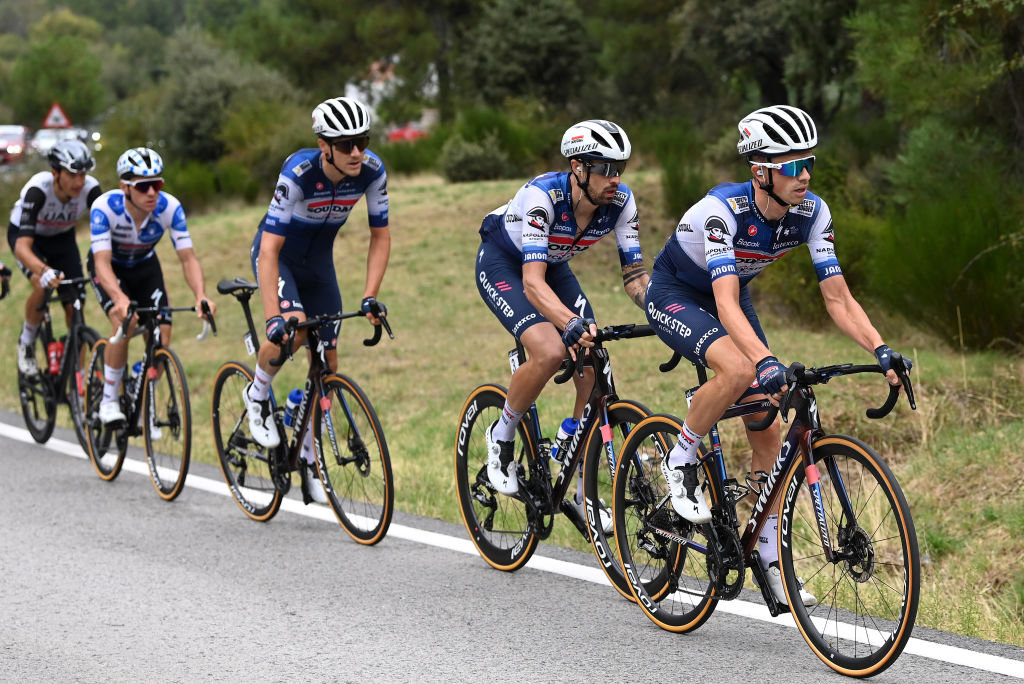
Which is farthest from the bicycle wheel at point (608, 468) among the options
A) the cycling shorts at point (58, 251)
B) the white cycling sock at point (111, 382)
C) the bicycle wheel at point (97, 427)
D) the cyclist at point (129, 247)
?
the cycling shorts at point (58, 251)

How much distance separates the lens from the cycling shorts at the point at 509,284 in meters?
6.18

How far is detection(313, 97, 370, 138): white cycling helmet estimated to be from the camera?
22.6 feet

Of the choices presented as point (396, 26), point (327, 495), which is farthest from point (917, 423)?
point (396, 26)

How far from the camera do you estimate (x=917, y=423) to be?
30.5 feet

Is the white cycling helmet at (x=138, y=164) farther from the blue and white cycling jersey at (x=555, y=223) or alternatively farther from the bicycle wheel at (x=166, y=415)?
the blue and white cycling jersey at (x=555, y=223)

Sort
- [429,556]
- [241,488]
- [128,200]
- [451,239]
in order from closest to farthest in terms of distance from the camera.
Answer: [429,556] → [241,488] → [128,200] → [451,239]

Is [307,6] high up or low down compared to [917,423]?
up

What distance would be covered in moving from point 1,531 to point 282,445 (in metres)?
1.65

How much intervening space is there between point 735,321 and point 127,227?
17.3 ft

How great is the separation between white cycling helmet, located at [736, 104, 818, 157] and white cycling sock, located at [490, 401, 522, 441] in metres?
1.81

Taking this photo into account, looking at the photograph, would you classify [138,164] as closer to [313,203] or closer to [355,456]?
[313,203]

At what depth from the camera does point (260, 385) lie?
294 inches

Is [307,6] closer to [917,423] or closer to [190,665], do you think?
[917,423]

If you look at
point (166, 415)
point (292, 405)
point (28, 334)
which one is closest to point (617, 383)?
point (166, 415)
